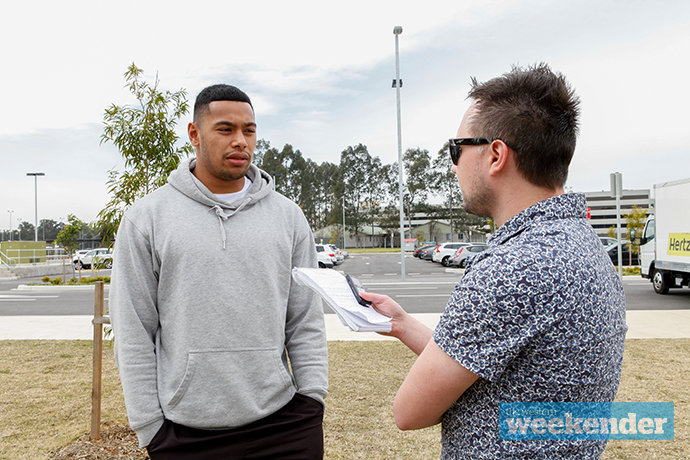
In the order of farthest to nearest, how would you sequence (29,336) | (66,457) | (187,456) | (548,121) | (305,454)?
(29,336) < (66,457) < (305,454) < (187,456) < (548,121)

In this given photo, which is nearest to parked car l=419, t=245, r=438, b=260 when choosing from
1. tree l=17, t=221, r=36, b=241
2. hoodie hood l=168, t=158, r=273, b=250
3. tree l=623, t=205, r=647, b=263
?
tree l=623, t=205, r=647, b=263

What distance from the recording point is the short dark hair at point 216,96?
7.14 feet

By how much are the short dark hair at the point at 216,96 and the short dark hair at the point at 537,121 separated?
1.31 m

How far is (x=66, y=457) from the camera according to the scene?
3.43 meters

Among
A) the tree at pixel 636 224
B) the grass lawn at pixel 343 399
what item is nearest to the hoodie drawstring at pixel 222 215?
the grass lawn at pixel 343 399

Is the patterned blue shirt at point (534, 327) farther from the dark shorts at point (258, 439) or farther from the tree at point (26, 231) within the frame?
the tree at point (26, 231)

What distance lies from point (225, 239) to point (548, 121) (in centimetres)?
133

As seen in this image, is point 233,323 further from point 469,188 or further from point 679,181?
point 679,181

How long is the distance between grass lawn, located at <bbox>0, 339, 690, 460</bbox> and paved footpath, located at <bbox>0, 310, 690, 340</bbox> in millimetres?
670

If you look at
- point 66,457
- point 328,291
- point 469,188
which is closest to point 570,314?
point 469,188

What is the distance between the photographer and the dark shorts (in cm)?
184

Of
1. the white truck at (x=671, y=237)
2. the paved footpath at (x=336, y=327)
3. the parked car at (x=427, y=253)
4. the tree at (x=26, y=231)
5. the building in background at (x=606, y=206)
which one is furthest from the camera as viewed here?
the tree at (x=26, y=231)

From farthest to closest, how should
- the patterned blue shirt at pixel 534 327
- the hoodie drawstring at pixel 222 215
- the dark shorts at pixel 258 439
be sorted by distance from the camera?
the hoodie drawstring at pixel 222 215, the dark shorts at pixel 258 439, the patterned blue shirt at pixel 534 327

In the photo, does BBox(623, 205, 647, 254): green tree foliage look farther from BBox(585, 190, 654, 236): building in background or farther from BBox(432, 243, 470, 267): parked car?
BBox(585, 190, 654, 236): building in background
